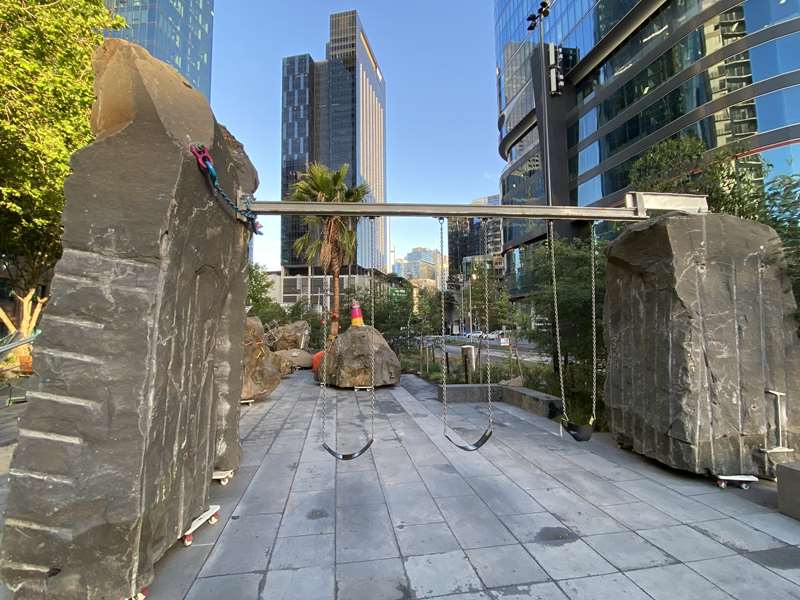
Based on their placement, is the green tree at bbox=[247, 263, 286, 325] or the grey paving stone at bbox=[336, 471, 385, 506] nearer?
the grey paving stone at bbox=[336, 471, 385, 506]

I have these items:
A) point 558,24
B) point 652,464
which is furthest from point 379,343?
point 558,24

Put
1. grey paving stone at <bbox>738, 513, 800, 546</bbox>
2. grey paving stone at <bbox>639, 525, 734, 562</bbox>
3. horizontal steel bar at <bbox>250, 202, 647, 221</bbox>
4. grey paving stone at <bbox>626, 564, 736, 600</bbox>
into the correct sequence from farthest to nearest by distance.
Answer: horizontal steel bar at <bbox>250, 202, 647, 221</bbox>
grey paving stone at <bbox>738, 513, 800, 546</bbox>
grey paving stone at <bbox>639, 525, 734, 562</bbox>
grey paving stone at <bbox>626, 564, 736, 600</bbox>

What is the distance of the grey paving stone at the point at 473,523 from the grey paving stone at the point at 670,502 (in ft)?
5.77

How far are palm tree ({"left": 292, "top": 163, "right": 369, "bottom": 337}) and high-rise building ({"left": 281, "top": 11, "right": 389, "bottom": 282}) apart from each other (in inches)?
2418

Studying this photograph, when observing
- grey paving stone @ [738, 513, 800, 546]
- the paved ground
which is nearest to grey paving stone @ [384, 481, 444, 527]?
the paved ground

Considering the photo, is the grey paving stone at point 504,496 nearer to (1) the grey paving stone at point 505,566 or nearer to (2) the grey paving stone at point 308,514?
(1) the grey paving stone at point 505,566

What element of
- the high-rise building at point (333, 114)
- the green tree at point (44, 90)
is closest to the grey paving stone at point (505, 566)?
the green tree at point (44, 90)

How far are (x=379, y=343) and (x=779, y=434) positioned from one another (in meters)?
9.62

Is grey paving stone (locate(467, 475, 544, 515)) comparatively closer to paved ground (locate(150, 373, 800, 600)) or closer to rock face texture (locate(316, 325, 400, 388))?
paved ground (locate(150, 373, 800, 600))

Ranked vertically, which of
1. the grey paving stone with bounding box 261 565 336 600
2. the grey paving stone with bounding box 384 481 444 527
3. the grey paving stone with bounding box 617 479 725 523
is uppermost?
the grey paving stone with bounding box 261 565 336 600

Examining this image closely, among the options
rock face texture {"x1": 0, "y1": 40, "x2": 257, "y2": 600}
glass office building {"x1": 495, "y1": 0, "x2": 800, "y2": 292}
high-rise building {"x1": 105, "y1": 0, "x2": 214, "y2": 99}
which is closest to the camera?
rock face texture {"x1": 0, "y1": 40, "x2": 257, "y2": 600}

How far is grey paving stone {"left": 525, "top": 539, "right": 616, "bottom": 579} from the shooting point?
2.96 metres

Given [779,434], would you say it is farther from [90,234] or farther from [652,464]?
[90,234]

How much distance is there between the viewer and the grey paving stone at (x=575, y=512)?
11.9ft
